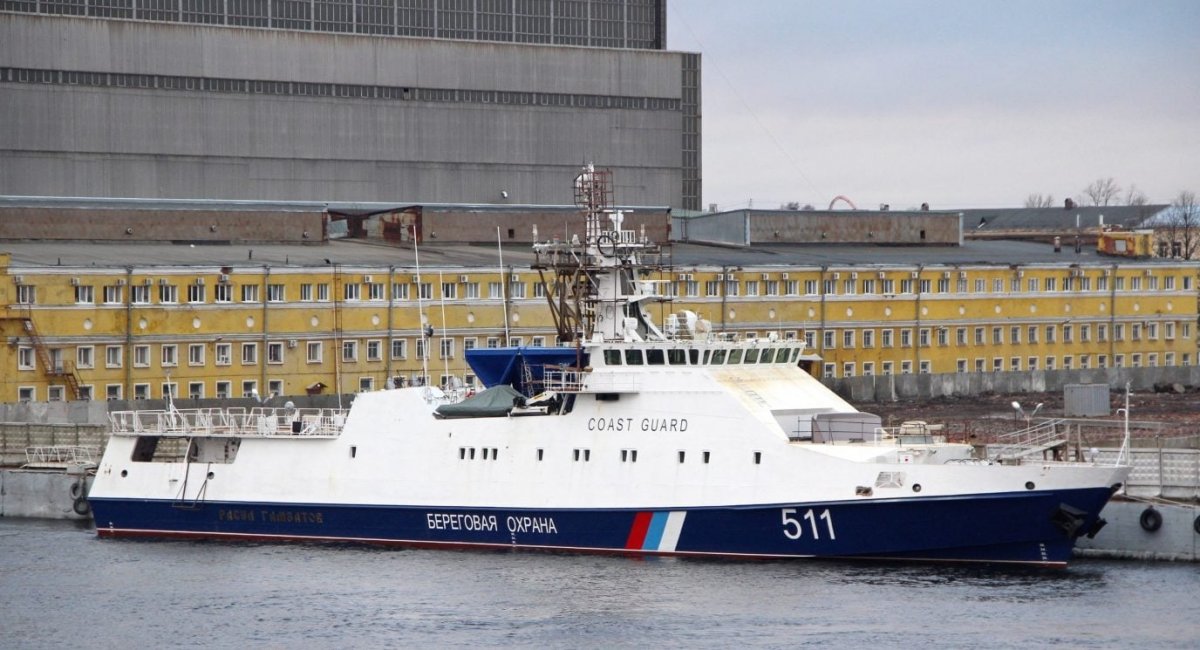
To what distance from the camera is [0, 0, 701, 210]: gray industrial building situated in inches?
3088

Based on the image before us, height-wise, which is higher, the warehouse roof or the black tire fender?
the warehouse roof

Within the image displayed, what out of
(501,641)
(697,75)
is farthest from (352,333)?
(697,75)

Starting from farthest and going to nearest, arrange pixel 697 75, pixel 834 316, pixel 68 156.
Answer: pixel 697 75, pixel 68 156, pixel 834 316

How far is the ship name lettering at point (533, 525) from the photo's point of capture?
37.3 m

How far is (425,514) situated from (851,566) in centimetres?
902

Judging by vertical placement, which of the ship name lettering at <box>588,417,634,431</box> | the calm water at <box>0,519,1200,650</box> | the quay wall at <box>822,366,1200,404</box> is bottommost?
the calm water at <box>0,519,1200,650</box>

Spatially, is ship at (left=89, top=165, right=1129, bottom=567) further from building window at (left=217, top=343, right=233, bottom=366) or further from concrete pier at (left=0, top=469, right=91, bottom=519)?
building window at (left=217, top=343, right=233, bottom=366)

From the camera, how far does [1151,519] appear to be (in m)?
36.0

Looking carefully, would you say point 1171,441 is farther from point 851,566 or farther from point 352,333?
point 352,333

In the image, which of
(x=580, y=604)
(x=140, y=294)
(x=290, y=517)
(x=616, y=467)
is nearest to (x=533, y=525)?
(x=616, y=467)

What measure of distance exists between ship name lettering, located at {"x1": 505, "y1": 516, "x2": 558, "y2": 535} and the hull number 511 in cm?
484

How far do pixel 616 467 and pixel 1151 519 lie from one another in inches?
405

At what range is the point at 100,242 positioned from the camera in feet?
214

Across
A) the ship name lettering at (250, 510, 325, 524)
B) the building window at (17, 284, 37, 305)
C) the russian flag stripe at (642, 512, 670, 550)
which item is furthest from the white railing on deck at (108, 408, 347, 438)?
the building window at (17, 284, 37, 305)
